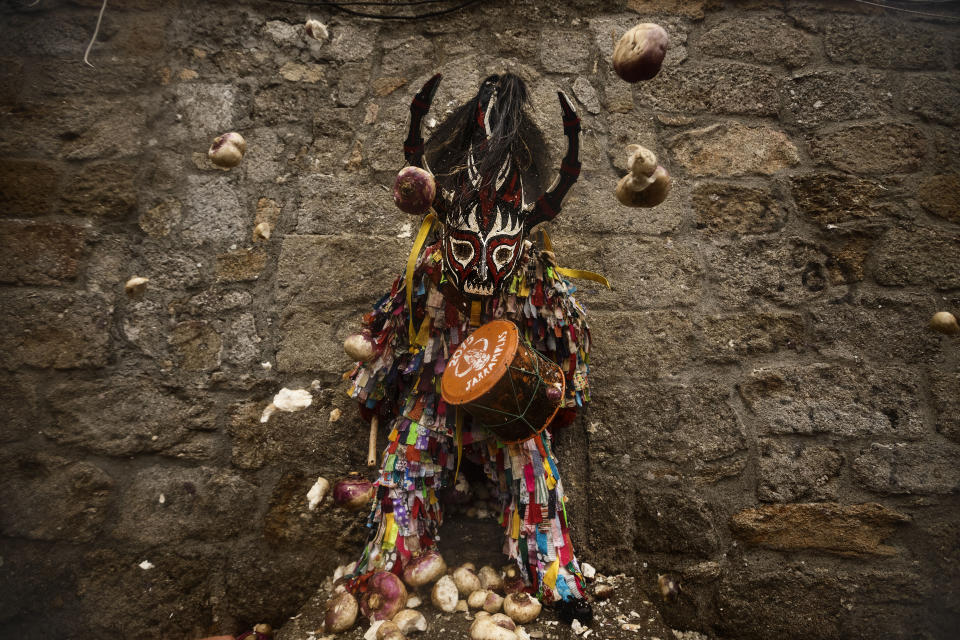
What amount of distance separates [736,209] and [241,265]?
2.11m

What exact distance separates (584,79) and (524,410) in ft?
5.22

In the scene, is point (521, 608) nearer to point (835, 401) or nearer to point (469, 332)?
point (469, 332)

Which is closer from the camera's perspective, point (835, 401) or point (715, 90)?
point (835, 401)

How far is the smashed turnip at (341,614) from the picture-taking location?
1.54 m

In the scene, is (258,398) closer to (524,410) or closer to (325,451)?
(325,451)

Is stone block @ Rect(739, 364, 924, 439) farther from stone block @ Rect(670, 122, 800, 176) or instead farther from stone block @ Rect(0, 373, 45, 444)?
stone block @ Rect(0, 373, 45, 444)

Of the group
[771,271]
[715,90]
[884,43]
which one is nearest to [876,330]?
[771,271]

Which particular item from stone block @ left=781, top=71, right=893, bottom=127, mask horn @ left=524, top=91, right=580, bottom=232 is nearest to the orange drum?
mask horn @ left=524, top=91, right=580, bottom=232

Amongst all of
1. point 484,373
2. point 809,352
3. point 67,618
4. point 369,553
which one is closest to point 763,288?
point 809,352

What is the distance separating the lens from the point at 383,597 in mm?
1562

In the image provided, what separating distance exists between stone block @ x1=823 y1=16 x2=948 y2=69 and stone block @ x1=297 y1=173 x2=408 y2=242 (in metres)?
2.06

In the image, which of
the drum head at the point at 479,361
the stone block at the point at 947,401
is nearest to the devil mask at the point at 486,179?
the drum head at the point at 479,361

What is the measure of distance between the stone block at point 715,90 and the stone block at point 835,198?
374 millimetres

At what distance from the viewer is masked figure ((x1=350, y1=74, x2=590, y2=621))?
4.96ft
